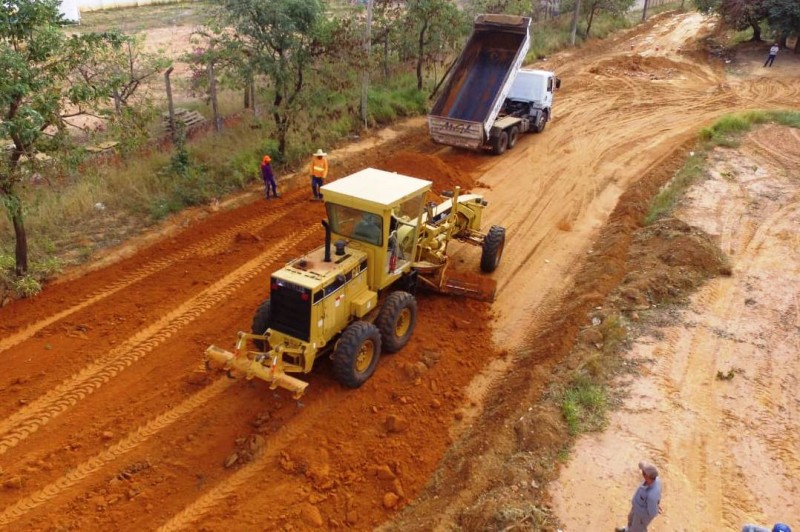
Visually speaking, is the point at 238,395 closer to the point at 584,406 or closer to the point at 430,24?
the point at 584,406

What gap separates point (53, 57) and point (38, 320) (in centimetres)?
426

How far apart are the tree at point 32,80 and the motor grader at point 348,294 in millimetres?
4520

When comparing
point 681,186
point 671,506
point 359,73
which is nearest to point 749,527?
point 671,506

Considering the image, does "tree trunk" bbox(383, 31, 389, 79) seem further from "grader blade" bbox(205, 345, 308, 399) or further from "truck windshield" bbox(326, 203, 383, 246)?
"grader blade" bbox(205, 345, 308, 399)

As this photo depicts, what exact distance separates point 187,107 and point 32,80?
919 cm

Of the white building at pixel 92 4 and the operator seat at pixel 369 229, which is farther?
the white building at pixel 92 4

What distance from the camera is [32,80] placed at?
8727mm

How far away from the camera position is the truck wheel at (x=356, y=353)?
7.46 metres

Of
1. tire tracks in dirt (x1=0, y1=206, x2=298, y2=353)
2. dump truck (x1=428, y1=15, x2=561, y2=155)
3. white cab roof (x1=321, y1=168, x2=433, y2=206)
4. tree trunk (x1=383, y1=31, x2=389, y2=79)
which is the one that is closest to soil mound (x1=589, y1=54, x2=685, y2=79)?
dump truck (x1=428, y1=15, x2=561, y2=155)

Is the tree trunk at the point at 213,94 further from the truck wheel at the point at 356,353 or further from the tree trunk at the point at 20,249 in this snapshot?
the truck wheel at the point at 356,353

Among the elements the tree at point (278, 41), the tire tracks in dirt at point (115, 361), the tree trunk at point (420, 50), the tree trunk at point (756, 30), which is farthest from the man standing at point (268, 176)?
the tree trunk at point (756, 30)

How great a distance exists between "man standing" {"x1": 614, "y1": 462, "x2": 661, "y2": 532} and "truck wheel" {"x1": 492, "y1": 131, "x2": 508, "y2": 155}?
513 inches

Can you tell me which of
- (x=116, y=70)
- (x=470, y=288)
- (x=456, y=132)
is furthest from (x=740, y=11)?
(x=116, y=70)

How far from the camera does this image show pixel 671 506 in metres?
6.11
